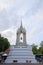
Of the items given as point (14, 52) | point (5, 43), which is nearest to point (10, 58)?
point (14, 52)

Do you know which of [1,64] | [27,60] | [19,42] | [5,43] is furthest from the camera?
[5,43]

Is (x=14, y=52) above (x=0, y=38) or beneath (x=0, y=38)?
beneath

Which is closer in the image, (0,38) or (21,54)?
(21,54)

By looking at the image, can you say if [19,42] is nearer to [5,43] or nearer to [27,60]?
[27,60]

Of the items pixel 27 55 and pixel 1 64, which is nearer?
pixel 1 64

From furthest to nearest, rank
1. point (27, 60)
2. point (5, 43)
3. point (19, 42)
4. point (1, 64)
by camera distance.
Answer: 1. point (5, 43)
2. point (19, 42)
3. point (27, 60)
4. point (1, 64)

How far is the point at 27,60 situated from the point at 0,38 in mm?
29118

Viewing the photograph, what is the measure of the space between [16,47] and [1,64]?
8.74m

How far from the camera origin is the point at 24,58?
40969 millimetres

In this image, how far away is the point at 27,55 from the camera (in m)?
41.4

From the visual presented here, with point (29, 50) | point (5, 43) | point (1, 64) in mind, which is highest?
point (5, 43)

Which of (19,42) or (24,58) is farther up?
(19,42)

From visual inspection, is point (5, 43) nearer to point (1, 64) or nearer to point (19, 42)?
point (19, 42)

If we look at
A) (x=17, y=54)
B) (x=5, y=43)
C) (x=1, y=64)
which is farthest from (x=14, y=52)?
(x=5, y=43)
